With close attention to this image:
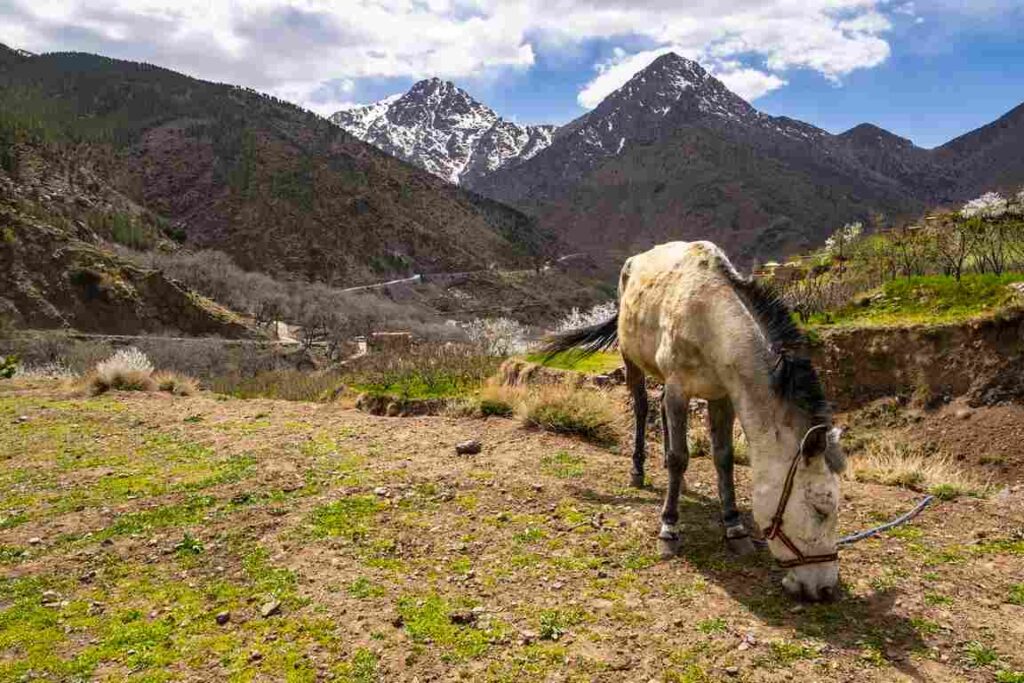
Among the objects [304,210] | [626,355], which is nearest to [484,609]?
[626,355]

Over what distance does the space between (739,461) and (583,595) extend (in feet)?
13.1

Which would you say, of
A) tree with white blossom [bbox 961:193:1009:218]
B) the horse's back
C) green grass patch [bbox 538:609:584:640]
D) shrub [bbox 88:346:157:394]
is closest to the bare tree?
tree with white blossom [bbox 961:193:1009:218]

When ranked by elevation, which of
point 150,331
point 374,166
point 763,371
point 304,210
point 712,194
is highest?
point 712,194

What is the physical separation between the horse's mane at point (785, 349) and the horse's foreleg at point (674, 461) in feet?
2.79

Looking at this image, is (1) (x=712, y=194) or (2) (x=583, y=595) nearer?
(2) (x=583, y=595)

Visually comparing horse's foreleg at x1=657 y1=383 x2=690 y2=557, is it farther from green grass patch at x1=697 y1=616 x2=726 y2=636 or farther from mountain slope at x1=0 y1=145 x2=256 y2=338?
mountain slope at x1=0 y1=145 x2=256 y2=338

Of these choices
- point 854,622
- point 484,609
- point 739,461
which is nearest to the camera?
point 854,622

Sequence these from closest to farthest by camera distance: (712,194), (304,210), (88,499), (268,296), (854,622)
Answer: (854,622) → (88,499) → (268,296) → (304,210) → (712,194)

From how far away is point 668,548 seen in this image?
186 inches

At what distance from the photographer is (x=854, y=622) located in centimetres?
373

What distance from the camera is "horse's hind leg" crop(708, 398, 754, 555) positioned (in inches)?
188

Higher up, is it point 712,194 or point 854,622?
point 712,194

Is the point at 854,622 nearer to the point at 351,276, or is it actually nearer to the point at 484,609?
the point at 484,609

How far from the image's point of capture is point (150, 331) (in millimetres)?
36312
